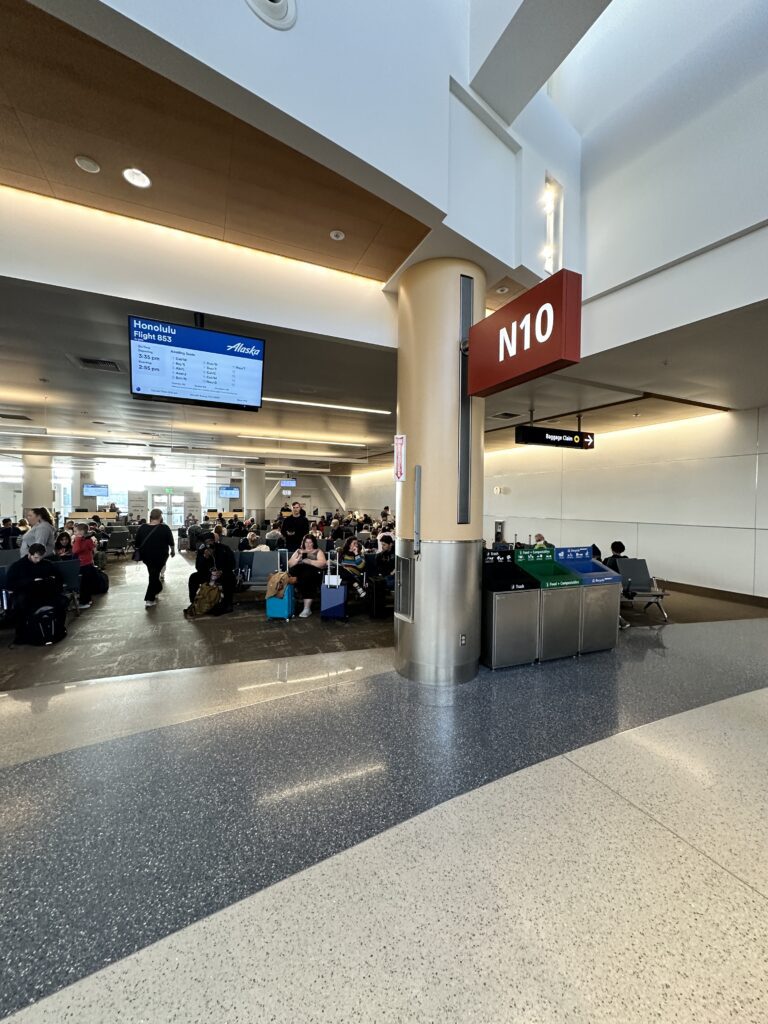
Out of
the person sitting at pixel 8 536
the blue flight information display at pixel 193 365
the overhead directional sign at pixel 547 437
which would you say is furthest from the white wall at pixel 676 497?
the person sitting at pixel 8 536

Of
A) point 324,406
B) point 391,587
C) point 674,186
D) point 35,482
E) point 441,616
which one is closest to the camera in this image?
point 441,616

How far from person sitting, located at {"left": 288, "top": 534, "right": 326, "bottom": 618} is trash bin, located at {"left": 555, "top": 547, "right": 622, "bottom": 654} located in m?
3.77

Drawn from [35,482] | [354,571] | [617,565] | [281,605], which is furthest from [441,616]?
[35,482]

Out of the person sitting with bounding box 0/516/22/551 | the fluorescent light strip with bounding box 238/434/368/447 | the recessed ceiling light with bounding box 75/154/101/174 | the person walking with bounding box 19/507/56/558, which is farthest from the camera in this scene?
the fluorescent light strip with bounding box 238/434/368/447

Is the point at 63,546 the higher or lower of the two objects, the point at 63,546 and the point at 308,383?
the lower

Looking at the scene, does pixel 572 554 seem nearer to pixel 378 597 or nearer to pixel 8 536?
pixel 378 597

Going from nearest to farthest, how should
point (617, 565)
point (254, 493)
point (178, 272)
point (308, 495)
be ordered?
point (178, 272) < point (617, 565) < point (254, 493) < point (308, 495)

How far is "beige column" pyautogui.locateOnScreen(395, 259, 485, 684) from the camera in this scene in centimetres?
416

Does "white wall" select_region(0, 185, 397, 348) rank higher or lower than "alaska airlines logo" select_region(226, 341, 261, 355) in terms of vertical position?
higher

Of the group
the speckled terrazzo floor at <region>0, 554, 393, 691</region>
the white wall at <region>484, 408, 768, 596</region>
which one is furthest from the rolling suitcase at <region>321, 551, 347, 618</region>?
the white wall at <region>484, 408, 768, 596</region>

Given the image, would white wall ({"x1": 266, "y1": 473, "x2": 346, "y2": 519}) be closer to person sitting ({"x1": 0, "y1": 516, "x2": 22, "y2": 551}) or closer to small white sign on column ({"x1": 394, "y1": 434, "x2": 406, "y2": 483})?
person sitting ({"x1": 0, "y1": 516, "x2": 22, "y2": 551})

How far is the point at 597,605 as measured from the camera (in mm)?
5133

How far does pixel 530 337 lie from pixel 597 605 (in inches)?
139

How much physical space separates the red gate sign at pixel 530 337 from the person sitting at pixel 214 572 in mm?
5245
